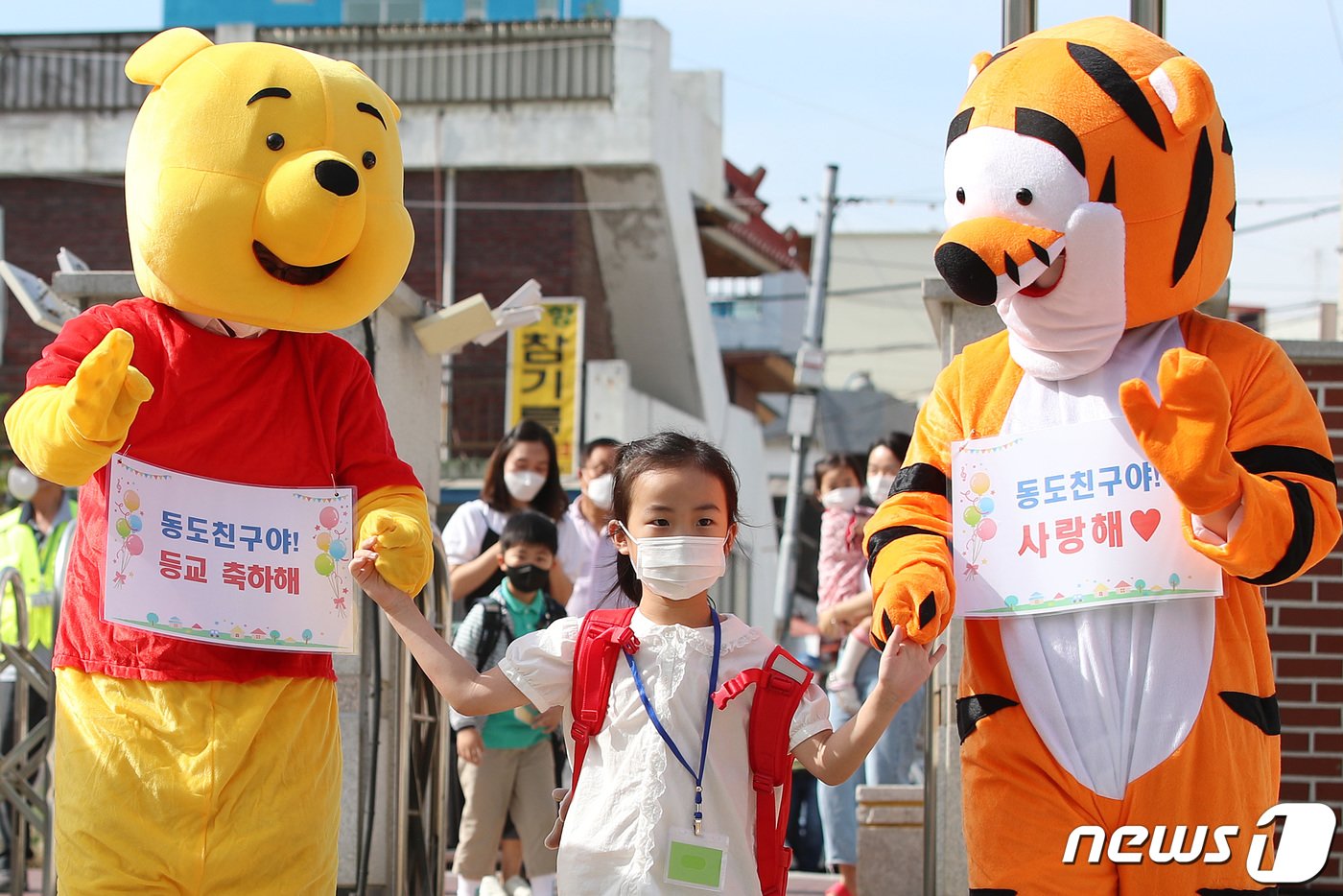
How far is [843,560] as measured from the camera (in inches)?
289

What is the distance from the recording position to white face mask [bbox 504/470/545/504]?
269 inches

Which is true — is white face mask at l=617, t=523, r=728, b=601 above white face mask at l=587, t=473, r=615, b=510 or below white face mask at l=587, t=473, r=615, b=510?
below

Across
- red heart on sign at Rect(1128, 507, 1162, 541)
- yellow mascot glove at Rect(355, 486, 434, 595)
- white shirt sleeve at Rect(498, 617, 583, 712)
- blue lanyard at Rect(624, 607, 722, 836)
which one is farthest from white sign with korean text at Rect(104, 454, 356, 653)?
red heart on sign at Rect(1128, 507, 1162, 541)

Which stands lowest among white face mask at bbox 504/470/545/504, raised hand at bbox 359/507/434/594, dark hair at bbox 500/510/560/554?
raised hand at bbox 359/507/434/594

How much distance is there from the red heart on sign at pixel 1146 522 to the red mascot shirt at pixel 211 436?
1.74 metres

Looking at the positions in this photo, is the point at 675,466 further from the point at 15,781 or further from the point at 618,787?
the point at 15,781

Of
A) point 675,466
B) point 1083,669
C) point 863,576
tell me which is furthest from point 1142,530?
point 863,576

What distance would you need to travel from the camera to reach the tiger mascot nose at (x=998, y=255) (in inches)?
146

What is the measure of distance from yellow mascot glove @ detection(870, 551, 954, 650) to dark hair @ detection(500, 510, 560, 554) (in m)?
2.61

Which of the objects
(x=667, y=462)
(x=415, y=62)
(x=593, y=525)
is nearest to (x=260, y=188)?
(x=667, y=462)

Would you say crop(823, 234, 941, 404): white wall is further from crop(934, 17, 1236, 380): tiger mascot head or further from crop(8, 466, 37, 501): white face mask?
crop(934, 17, 1236, 380): tiger mascot head

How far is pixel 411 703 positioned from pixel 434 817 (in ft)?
1.32

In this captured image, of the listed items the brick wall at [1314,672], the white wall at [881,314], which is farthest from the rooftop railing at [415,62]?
the white wall at [881,314]

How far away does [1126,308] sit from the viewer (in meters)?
3.79
